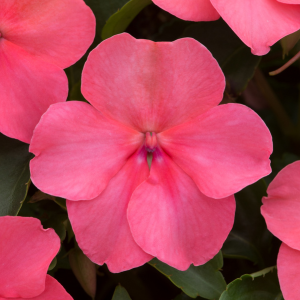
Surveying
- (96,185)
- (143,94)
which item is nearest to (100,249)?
(96,185)

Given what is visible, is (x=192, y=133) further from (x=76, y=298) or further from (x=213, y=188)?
(x=76, y=298)

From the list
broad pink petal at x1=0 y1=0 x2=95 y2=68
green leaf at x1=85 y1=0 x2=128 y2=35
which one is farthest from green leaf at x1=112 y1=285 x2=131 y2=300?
green leaf at x1=85 y1=0 x2=128 y2=35

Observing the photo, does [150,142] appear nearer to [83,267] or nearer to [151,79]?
[151,79]

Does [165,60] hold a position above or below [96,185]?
above

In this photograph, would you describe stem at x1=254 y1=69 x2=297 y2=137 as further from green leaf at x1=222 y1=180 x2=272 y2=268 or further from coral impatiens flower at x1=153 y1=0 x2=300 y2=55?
coral impatiens flower at x1=153 y1=0 x2=300 y2=55

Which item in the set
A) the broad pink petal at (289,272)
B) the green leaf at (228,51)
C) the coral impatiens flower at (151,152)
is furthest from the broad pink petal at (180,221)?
the green leaf at (228,51)

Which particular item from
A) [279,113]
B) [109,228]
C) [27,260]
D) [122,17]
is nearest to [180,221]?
[109,228]
